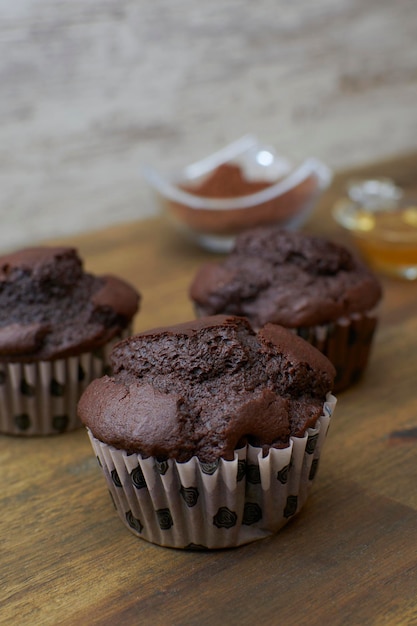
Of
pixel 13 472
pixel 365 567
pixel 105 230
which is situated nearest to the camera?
pixel 365 567

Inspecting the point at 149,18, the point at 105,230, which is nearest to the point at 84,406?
the point at 105,230

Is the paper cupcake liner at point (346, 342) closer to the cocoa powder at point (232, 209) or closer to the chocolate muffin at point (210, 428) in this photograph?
the chocolate muffin at point (210, 428)

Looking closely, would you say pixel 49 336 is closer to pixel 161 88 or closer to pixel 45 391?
pixel 45 391

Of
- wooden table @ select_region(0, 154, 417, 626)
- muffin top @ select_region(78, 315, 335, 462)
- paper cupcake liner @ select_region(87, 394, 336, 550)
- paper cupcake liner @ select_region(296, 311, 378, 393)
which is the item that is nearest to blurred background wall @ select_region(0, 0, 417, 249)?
paper cupcake liner @ select_region(296, 311, 378, 393)

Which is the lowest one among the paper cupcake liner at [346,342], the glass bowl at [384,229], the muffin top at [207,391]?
the glass bowl at [384,229]

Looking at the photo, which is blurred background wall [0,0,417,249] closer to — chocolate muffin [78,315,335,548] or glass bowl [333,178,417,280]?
glass bowl [333,178,417,280]

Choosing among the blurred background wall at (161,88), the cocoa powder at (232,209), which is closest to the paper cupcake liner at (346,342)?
the cocoa powder at (232,209)

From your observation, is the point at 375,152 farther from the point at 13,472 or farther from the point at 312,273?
the point at 13,472
